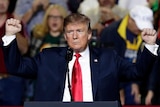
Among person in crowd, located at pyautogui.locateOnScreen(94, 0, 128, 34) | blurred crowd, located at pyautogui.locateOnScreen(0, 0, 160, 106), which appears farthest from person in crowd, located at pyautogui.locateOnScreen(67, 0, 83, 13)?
person in crowd, located at pyautogui.locateOnScreen(94, 0, 128, 34)

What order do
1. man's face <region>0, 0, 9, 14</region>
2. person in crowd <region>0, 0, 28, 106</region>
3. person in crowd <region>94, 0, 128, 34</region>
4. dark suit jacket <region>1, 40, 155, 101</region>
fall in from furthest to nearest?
1. person in crowd <region>94, 0, 128, 34</region>
2. man's face <region>0, 0, 9, 14</region>
3. person in crowd <region>0, 0, 28, 106</region>
4. dark suit jacket <region>1, 40, 155, 101</region>

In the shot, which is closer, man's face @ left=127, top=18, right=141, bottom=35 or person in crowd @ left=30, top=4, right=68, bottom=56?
man's face @ left=127, top=18, right=141, bottom=35

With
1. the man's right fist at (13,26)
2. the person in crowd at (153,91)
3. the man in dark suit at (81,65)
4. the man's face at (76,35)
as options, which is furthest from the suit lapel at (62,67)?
the person in crowd at (153,91)

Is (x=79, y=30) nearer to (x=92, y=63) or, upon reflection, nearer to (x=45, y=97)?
(x=92, y=63)

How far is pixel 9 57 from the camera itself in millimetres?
3857

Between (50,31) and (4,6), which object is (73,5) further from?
(4,6)

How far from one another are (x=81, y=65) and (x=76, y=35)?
0.24m

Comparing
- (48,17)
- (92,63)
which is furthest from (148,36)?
(48,17)

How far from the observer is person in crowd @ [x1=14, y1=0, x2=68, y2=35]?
588 cm

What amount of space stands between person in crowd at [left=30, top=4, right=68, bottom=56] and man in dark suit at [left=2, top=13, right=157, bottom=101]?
1454 millimetres

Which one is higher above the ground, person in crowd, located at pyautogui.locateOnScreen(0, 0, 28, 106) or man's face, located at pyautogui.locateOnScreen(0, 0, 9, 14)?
man's face, located at pyautogui.locateOnScreen(0, 0, 9, 14)

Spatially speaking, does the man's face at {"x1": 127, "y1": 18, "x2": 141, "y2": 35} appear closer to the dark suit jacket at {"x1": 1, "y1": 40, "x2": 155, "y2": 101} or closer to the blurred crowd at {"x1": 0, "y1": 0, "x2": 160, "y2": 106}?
the blurred crowd at {"x1": 0, "y1": 0, "x2": 160, "y2": 106}

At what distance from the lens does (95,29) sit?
5645 mm

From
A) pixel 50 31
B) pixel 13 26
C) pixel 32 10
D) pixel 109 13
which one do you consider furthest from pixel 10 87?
pixel 13 26
